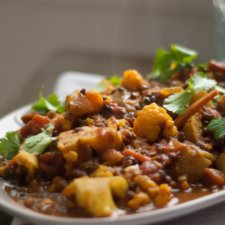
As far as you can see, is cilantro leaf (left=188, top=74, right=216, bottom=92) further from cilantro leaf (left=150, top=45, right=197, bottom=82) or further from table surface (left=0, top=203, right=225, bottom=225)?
table surface (left=0, top=203, right=225, bottom=225)

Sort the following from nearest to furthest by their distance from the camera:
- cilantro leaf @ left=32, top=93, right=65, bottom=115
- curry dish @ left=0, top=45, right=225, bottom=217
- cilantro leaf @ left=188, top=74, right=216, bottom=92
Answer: curry dish @ left=0, top=45, right=225, bottom=217 < cilantro leaf @ left=188, top=74, right=216, bottom=92 < cilantro leaf @ left=32, top=93, right=65, bottom=115

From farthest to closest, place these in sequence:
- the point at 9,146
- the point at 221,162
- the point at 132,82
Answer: the point at 132,82, the point at 9,146, the point at 221,162

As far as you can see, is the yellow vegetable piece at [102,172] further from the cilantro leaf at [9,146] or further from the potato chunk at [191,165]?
the cilantro leaf at [9,146]

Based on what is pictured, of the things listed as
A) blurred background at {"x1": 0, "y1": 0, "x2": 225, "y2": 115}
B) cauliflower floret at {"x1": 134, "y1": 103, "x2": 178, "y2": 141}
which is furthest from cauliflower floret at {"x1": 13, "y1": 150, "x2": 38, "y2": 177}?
blurred background at {"x1": 0, "y1": 0, "x2": 225, "y2": 115}

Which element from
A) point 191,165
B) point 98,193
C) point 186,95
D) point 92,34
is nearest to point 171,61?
point 186,95

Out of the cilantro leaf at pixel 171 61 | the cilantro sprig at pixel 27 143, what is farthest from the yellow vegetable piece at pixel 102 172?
the cilantro leaf at pixel 171 61

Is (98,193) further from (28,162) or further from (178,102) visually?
(178,102)
